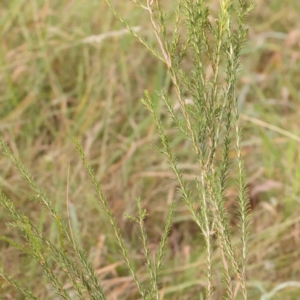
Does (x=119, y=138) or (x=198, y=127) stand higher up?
(x=198, y=127)

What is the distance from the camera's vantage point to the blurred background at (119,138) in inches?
71.4

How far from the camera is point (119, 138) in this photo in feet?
7.54

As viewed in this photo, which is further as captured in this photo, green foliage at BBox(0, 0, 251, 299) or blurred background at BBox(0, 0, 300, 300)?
blurred background at BBox(0, 0, 300, 300)

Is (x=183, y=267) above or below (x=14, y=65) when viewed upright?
below

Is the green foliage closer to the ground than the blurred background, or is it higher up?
higher up

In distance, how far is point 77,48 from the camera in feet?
8.49

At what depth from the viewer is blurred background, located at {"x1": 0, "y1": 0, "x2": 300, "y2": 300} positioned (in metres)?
1.81

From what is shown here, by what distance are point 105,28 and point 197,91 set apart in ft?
5.79

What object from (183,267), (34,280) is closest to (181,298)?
(183,267)

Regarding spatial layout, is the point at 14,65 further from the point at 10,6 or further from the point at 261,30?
the point at 261,30

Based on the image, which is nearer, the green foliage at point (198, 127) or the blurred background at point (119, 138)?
the green foliage at point (198, 127)

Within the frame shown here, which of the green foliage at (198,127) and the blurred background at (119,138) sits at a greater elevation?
the green foliage at (198,127)

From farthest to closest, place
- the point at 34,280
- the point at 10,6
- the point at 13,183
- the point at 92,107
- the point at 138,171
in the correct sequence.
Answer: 1. the point at 10,6
2. the point at 92,107
3. the point at 138,171
4. the point at 13,183
5. the point at 34,280

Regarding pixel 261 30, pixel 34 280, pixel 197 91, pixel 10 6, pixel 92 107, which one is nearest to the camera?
pixel 197 91
